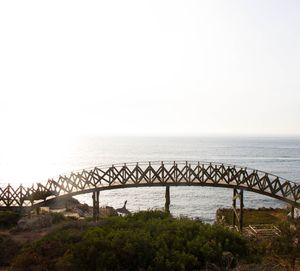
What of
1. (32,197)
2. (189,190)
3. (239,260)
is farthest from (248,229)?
(189,190)

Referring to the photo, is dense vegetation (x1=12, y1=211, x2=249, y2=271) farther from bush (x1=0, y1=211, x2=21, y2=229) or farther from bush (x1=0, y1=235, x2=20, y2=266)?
bush (x1=0, y1=211, x2=21, y2=229)

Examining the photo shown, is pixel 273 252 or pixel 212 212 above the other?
pixel 273 252

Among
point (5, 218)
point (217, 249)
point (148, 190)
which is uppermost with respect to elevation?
point (217, 249)

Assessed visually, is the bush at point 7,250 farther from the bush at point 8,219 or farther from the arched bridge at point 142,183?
the arched bridge at point 142,183

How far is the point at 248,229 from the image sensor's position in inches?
1287

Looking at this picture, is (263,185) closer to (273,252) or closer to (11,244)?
(273,252)

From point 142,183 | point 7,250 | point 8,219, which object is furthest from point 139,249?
point 142,183

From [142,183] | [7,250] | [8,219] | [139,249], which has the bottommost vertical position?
[8,219]

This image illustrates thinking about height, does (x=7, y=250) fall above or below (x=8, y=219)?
above

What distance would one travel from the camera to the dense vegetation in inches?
472

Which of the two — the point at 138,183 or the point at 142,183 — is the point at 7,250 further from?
the point at 142,183

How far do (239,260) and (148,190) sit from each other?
65.2 metres

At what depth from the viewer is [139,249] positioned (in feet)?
40.8

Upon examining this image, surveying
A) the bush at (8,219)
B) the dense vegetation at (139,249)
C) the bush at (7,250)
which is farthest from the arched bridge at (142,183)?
the dense vegetation at (139,249)
